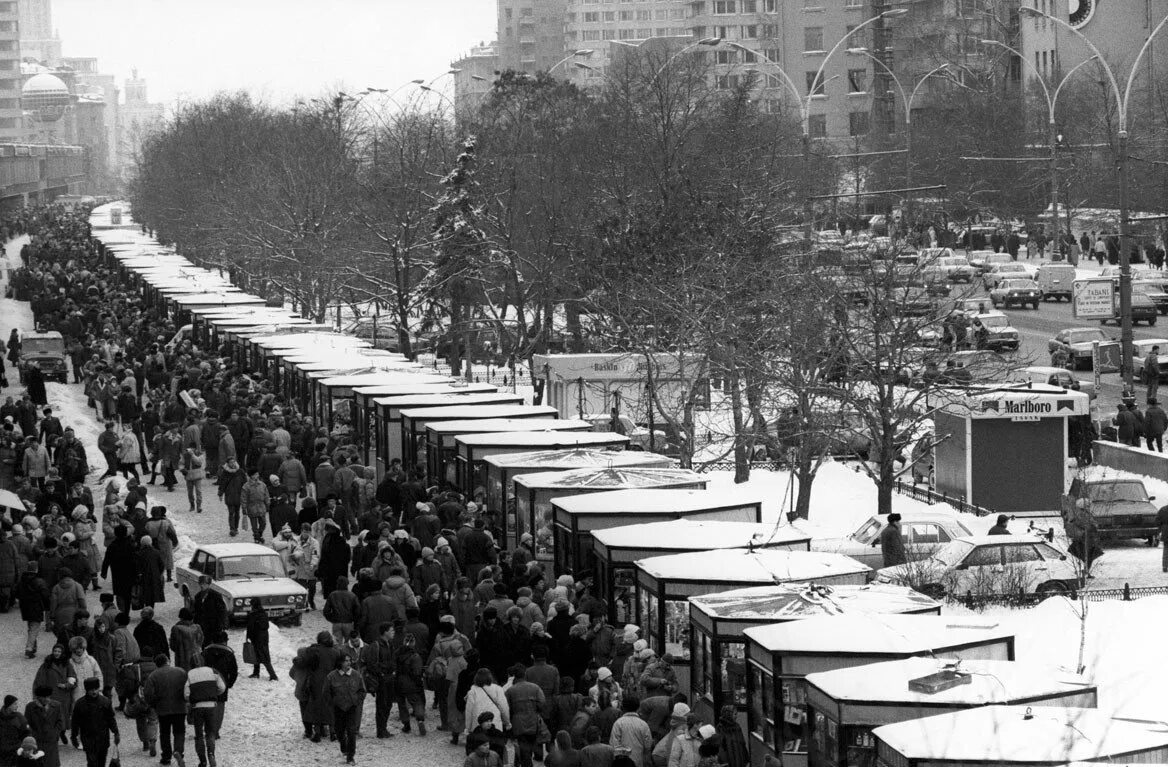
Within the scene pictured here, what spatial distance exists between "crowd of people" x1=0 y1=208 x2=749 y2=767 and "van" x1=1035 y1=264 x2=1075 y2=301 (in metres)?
43.7

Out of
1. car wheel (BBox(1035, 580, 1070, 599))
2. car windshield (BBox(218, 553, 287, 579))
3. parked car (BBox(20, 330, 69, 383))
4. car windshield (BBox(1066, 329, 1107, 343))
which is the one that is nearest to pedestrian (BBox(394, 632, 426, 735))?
car windshield (BBox(218, 553, 287, 579))

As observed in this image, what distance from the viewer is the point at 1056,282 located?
7006 centimetres

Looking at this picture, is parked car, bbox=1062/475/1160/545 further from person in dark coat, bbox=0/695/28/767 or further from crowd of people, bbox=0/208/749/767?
person in dark coat, bbox=0/695/28/767

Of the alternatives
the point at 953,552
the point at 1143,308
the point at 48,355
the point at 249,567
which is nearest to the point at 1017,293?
the point at 1143,308

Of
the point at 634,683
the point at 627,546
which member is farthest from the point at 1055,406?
the point at 634,683

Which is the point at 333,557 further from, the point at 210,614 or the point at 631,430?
the point at 631,430

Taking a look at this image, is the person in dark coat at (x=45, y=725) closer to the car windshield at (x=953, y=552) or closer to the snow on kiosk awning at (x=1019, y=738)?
the snow on kiosk awning at (x=1019, y=738)

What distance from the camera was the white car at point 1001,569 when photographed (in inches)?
896

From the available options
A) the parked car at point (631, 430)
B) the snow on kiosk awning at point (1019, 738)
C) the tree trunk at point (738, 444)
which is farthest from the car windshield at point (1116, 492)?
the snow on kiosk awning at point (1019, 738)

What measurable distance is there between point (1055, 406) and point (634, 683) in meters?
15.7

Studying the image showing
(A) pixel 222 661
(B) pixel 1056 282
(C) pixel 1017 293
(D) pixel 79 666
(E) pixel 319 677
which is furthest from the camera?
(B) pixel 1056 282

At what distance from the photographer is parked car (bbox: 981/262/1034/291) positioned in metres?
69.6

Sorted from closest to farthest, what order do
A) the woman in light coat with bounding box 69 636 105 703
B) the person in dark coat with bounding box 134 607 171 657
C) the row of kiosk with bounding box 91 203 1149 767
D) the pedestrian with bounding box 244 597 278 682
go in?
the row of kiosk with bounding box 91 203 1149 767 → the woman in light coat with bounding box 69 636 105 703 → the person in dark coat with bounding box 134 607 171 657 → the pedestrian with bounding box 244 597 278 682

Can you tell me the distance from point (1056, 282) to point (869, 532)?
46349 mm
